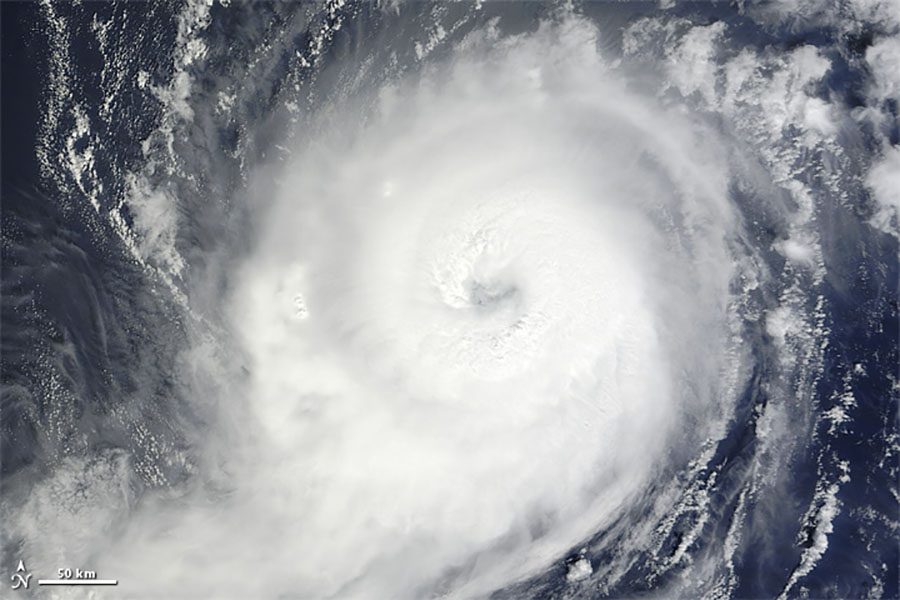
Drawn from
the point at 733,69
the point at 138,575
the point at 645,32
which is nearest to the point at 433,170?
the point at 645,32

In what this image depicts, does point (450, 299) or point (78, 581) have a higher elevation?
point (450, 299)

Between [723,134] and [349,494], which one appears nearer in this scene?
[349,494]

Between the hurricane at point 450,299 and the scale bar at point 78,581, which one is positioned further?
the hurricane at point 450,299

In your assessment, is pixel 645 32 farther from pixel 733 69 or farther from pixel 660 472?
pixel 660 472

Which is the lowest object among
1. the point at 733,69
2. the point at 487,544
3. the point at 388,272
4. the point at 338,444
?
the point at 487,544

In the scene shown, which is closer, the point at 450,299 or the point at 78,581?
the point at 78,581

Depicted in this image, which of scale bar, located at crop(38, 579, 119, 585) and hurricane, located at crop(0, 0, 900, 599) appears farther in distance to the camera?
hurricane, located at crop(0, 0, 900, 599)

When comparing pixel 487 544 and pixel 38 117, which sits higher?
pixel 38 117
